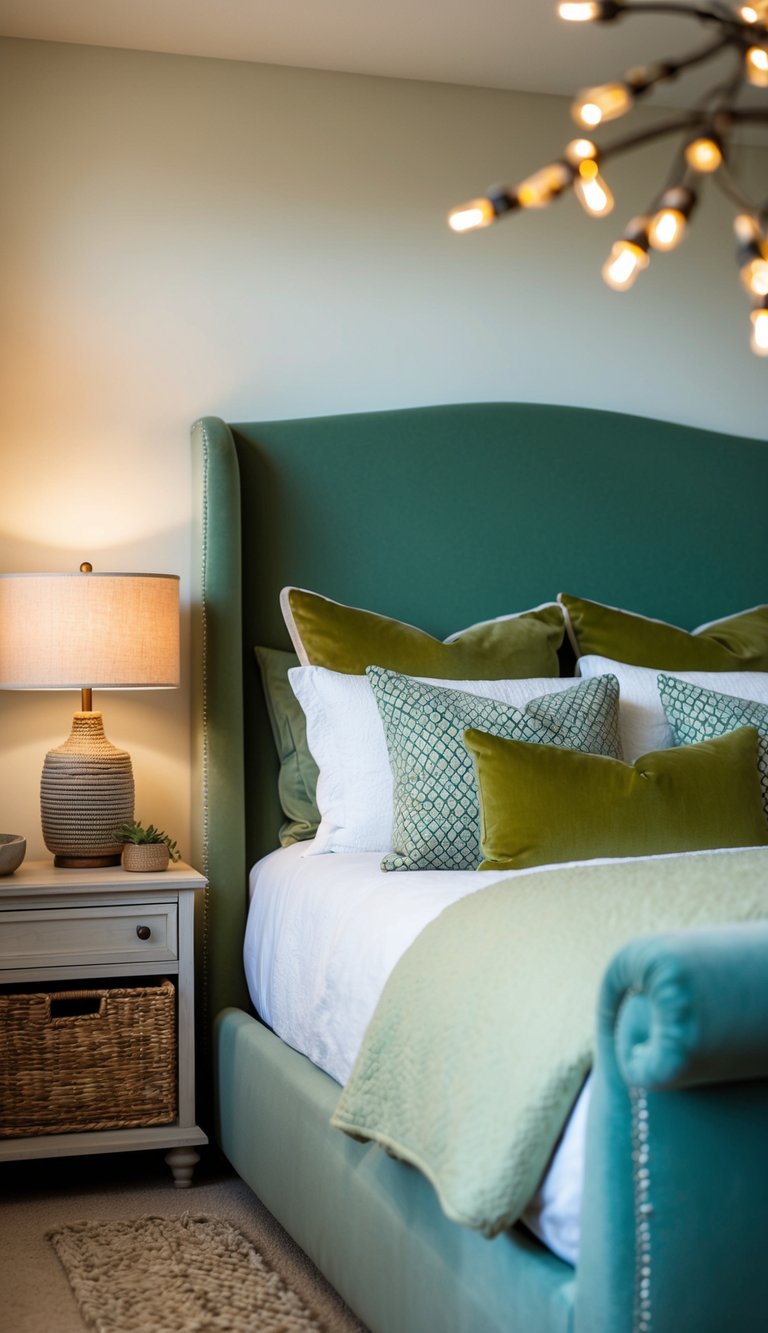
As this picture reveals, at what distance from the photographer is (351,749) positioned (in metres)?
2.83

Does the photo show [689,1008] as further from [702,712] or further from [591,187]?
[702,712]

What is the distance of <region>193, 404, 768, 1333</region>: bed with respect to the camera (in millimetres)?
1394

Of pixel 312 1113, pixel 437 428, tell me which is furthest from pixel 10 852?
pixel 437 428

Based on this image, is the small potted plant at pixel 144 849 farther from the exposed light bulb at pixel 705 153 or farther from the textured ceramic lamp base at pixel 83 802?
the exposed light bulb at pixel 705 153

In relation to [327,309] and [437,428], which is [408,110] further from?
[437,428]

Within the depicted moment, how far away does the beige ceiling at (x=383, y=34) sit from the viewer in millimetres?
3092

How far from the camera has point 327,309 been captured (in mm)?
3412

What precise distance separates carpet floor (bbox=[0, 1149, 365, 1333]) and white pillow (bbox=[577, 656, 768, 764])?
47.9 inches

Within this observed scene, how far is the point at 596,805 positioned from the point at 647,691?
2.18ft

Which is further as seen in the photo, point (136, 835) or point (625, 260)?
point (136, 835)

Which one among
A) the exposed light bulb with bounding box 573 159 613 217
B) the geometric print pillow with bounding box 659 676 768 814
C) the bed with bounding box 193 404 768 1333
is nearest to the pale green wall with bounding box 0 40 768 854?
the bed with bounding box 193 404 768 1333

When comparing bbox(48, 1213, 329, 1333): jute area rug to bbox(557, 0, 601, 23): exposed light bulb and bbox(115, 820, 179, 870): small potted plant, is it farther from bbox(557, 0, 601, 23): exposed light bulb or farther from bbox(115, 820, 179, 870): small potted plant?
bbox(557, 0, 601, 23): exposed light bulb

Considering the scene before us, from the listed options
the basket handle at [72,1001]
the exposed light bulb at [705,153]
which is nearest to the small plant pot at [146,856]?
the basket handle at [72,1001]

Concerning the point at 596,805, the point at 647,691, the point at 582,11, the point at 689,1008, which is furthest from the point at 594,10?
the point at 647,691
